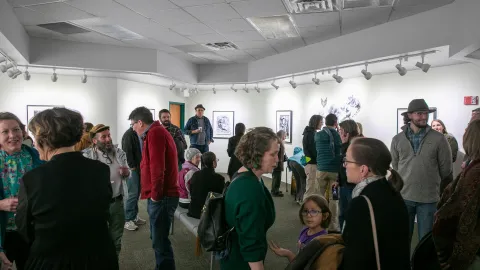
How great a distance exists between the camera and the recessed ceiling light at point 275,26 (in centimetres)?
576

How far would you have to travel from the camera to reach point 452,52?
4824 millimetres

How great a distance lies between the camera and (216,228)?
1950 mm

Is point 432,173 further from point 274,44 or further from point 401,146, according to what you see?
point 274,44

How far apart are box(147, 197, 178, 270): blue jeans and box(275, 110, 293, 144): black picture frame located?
694 cm

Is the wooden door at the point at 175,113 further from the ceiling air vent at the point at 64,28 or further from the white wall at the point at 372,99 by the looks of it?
the ceiling air vent at the point at 64,28

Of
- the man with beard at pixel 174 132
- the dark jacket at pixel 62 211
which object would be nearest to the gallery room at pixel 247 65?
the man with beard at pixel 174 132

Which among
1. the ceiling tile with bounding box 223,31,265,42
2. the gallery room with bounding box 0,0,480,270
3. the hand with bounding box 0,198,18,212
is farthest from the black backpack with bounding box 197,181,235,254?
the ceiling tile with bounding box 223,31,265,42

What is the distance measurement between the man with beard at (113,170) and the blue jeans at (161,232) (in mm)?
401

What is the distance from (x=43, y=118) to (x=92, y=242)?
2.22 ft

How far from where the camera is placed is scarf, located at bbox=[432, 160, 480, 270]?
77.1 inches

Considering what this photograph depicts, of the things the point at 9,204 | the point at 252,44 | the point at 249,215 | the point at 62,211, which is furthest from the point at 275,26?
the point at 62,211

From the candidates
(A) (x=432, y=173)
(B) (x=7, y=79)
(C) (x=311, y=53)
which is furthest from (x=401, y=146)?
(B) (x=7, y=79)

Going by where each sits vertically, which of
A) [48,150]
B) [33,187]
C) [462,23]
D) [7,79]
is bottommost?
[33,187]

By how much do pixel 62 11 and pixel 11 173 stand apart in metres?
3.86
